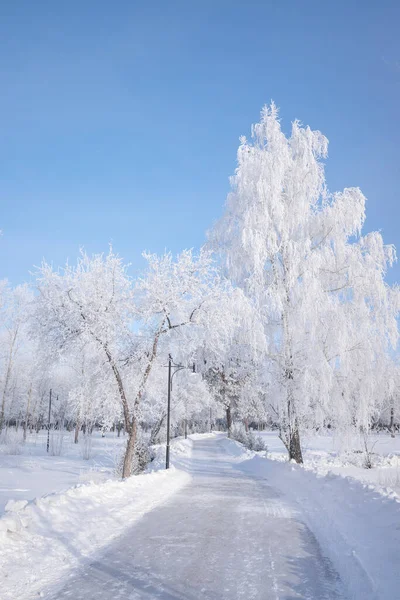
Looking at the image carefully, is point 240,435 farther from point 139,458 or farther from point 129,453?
point 129,453

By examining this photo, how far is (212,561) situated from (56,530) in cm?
260

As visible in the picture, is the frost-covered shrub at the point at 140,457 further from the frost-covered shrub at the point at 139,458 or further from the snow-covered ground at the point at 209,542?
the snow-covered ground at the point at 209,542

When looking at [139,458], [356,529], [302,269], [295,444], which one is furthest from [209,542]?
[139,458]

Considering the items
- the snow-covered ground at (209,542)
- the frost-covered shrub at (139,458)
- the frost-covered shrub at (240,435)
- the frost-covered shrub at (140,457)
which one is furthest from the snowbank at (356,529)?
the frost-covered shrub at (240,435)

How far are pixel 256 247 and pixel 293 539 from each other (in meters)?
12.2

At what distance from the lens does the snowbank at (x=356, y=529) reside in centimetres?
473

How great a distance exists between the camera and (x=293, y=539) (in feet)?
22.1

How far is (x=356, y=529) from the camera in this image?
265 inches

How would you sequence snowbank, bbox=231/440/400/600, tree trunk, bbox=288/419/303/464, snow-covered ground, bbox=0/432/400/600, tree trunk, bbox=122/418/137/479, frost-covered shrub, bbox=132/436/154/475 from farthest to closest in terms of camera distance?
1. frost-covered shrub, bbox=132/436/154/475
2. tree trunk, bbox=288/419/303/464
3. tree trunk, bbox=122/418/137/479
4. snowbank, bbox=231/440/400/600
5. snow-covered ground, bbox=0/432/400/600

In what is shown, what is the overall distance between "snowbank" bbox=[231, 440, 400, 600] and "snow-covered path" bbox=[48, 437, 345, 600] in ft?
0.80

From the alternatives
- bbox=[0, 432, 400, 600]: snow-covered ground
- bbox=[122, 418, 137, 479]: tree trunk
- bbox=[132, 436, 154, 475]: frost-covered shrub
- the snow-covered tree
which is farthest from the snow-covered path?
bbox=[132, 436, 154, 475]: frost-covered shrub

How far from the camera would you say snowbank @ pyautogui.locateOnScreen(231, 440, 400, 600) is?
15.5 ft

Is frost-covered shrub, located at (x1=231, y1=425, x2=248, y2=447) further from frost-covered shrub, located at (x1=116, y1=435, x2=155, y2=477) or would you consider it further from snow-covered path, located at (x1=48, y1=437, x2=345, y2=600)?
snow-covered path, located at (x1=48, y1=437, x2=345, y2=600)

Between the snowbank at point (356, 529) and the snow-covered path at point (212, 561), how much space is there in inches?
9.6
